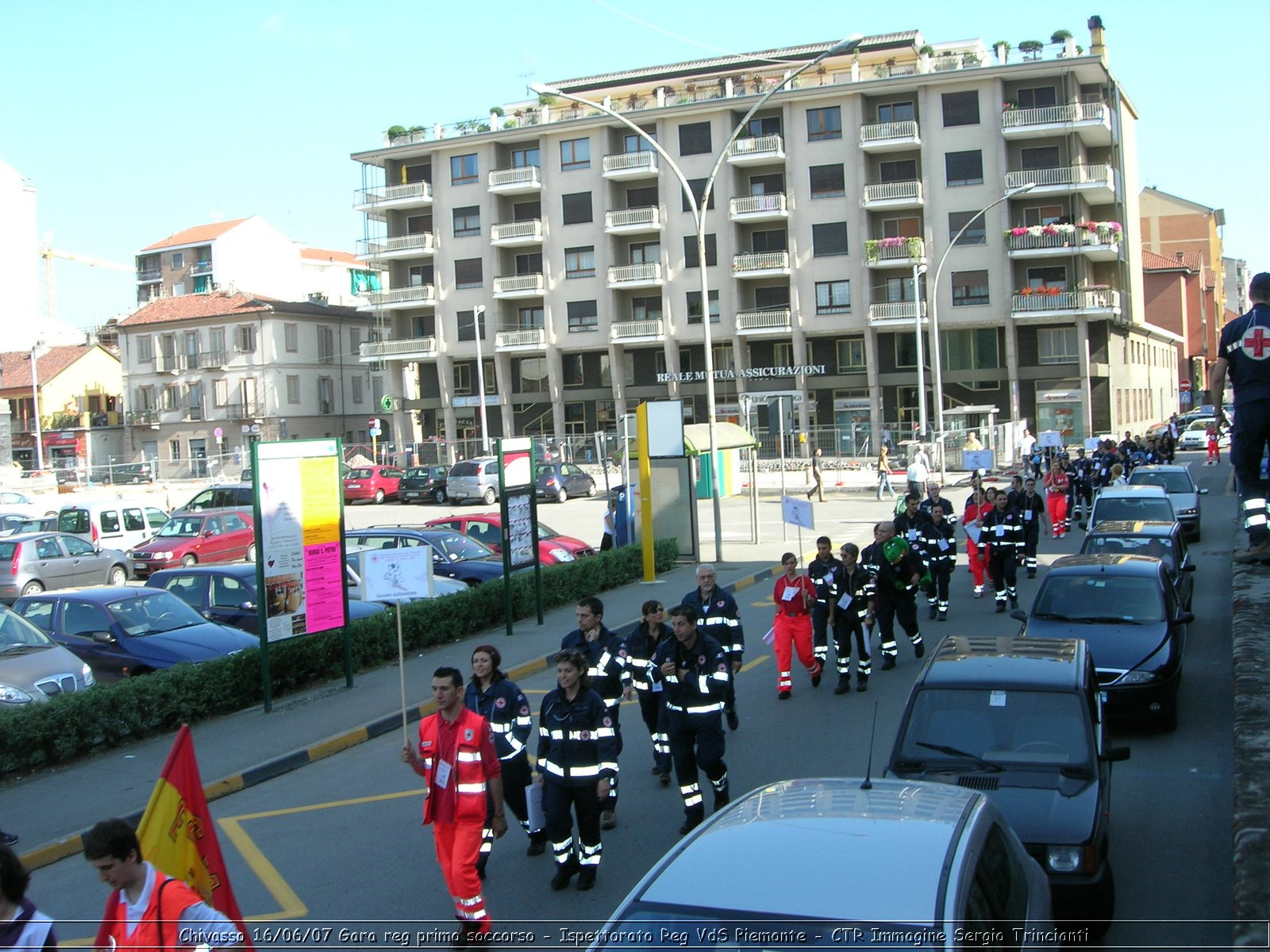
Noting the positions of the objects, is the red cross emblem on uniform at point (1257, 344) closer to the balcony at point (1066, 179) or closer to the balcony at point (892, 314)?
the balcony at point (1066, 179)

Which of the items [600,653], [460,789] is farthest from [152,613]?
[460,789]

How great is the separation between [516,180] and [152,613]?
164 feet

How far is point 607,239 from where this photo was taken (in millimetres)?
60656

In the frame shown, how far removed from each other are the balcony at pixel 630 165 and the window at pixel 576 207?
1997mm

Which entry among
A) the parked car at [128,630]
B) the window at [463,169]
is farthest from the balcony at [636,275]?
the parked car at [128,630]

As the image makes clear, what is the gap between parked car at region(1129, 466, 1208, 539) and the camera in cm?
2419

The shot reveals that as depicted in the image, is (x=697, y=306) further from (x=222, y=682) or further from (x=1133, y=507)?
(x=222, y=682)

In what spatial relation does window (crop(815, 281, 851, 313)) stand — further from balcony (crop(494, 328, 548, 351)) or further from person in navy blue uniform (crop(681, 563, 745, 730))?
person in navy blue uniform (crop(681, 563, 745, 730))

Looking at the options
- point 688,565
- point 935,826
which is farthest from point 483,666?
point 688,565

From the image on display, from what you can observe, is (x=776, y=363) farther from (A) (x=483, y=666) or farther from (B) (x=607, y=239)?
(A) (x=483, y=666)

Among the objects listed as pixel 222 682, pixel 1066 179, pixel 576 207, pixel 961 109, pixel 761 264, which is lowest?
pixel 222 682

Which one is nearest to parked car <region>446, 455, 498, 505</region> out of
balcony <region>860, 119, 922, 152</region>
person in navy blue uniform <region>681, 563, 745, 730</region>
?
balcony <region>860, 119, 922, 152</region>

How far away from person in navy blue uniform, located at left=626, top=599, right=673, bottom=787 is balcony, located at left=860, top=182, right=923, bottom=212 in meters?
49.1

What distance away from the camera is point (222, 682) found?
1271 centimetres
